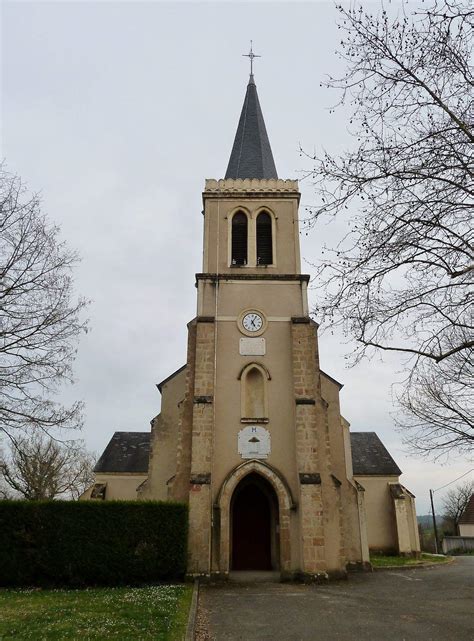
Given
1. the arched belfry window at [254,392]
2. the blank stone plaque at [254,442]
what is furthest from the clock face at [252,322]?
the blank stone plaque at [254,442]

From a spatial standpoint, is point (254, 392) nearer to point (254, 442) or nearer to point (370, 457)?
point (254, 442)

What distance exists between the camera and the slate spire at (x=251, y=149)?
2355 cm

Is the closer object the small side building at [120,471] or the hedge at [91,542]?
the hedge at [91,542]

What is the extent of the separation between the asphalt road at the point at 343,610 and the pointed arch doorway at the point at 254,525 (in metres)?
2.69

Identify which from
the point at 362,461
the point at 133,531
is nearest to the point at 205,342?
the point at 133,531

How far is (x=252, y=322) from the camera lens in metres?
20.0

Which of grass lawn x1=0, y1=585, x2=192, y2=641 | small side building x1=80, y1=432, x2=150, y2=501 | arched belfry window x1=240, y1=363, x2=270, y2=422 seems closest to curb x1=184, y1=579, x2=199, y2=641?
grass lawn x1=0, y1=585, x2=192, y2=641

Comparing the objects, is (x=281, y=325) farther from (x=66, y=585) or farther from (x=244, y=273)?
(x=66, y=585)

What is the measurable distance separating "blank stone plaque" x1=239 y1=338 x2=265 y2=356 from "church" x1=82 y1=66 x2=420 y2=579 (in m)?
0.04

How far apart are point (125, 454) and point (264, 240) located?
1663cm

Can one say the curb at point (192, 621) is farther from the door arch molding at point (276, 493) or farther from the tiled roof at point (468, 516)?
the tiled roof at point (468, 516)

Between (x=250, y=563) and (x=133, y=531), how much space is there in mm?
5262

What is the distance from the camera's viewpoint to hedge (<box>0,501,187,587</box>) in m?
15.0

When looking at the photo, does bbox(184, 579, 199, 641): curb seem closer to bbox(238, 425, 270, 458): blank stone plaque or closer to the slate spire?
bbox(238, 425, 270, 458): blank stone plaque
